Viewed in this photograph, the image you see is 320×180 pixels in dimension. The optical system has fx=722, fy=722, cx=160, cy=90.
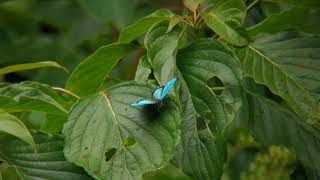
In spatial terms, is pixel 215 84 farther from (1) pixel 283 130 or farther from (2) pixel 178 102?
(2) pixel 178 102

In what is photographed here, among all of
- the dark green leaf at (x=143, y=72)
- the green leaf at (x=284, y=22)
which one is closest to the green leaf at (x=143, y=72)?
the dark green leaf at (x=143, y=72)

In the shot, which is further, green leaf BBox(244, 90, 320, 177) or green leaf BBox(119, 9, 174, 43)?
green leaf BBox(244, 90, 320, 177)

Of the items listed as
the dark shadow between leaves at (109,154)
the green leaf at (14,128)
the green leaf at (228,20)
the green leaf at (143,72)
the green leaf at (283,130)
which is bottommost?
the green leaf at (283,130)

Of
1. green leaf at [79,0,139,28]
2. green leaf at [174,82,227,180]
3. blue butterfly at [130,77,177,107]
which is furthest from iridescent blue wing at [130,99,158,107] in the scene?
green leaf at [79,0,139,28]

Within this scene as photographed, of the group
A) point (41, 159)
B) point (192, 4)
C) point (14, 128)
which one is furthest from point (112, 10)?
point (14, 128)

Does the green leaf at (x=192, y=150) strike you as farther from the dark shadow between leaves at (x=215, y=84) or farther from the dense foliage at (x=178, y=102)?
the dark shadow between leaves at (x=215, y=84)

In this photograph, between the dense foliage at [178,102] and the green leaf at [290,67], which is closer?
the dense foliage at [178,102]

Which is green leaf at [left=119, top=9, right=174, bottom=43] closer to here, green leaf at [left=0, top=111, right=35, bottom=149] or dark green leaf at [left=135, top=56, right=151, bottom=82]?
dark green leaf at [left=135, top=56, right=151, bottom=82]

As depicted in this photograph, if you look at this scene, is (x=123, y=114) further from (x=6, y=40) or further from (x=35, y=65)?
(x=6, y=40)
